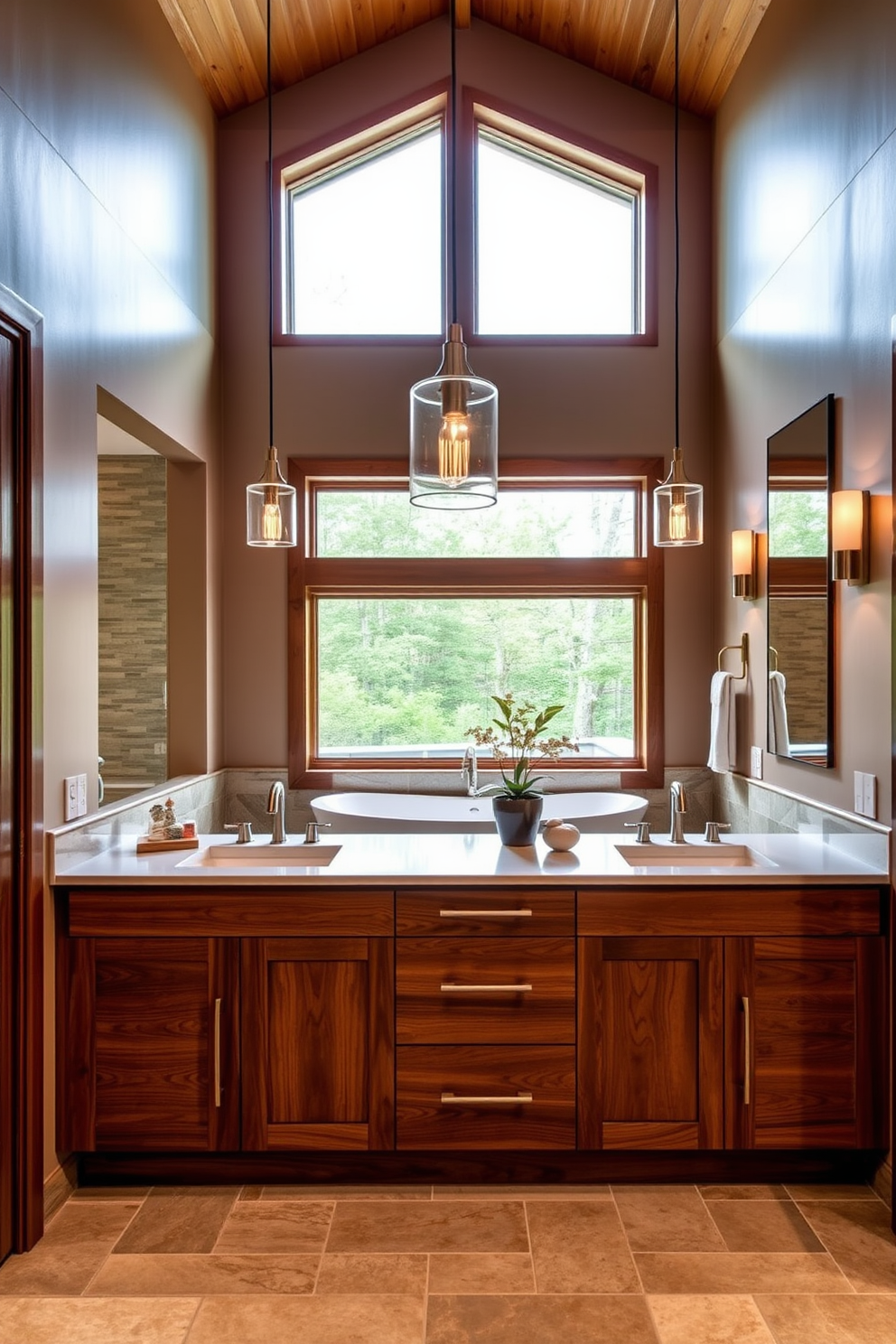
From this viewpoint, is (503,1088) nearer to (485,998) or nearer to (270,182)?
(485,998)

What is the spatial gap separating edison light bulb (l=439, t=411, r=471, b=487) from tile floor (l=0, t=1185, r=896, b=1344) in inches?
77.4

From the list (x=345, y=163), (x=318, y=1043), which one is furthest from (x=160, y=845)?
(x=345, y=163)

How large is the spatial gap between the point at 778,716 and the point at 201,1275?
2.52 metres

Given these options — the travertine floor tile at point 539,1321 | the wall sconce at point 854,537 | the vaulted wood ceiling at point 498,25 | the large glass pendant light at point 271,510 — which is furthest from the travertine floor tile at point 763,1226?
the vaulted wood ceiling at point 498,25

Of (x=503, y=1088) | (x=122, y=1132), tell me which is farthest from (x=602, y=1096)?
(x=122, y=1132)

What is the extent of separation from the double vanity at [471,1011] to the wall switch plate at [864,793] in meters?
0.11

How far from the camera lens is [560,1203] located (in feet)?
8.39

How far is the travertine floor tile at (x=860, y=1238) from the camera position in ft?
7.36

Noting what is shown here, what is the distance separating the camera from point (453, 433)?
247 centimetres

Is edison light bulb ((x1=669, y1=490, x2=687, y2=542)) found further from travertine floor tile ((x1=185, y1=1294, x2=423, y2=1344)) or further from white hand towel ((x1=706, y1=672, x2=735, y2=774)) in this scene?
travertine floor tile ((x1=185, y1=1294, x2=423, y2=1344))

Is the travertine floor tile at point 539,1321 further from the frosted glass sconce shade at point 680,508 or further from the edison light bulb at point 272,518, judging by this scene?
the edison light bulb at point 272,518

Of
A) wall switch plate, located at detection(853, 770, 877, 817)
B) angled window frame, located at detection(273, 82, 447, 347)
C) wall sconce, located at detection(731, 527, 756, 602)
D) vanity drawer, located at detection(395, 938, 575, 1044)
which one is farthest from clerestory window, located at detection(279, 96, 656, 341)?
vanity drawer, located at detection(395, 938, 575, 1044)

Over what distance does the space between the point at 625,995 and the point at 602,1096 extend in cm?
29

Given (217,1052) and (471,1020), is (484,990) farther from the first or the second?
(217,1052)
